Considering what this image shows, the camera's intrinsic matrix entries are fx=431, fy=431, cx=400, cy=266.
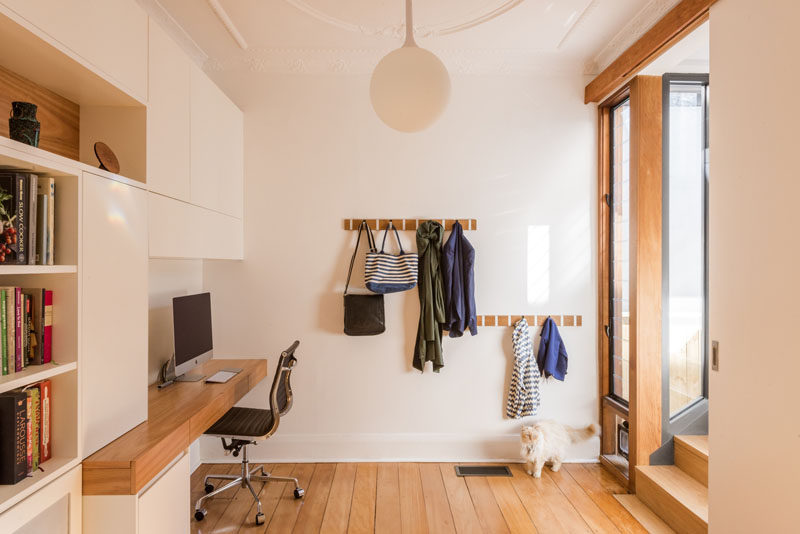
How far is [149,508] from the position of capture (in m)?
1.59

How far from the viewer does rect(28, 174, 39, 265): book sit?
1.34 m

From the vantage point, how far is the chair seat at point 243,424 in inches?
94.2

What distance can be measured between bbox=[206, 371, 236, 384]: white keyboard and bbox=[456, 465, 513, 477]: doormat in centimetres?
162

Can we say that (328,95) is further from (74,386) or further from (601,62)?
(74,386)

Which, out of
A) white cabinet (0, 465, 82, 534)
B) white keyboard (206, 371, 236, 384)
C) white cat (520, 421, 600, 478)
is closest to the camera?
white cabinet (0, 465, 82, 534)

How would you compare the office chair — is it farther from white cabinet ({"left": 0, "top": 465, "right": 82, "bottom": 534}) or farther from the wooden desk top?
white cabinet ({"left": 0, "top": 465, "right": 82, "bottom": 534})

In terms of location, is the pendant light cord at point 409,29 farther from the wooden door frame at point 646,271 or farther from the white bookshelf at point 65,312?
the wooden door frame at point 646,271

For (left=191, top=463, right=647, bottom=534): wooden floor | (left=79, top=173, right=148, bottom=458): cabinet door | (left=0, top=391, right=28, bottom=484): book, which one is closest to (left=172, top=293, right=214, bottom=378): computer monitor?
(left=79, top=173, right=148, bottom=458): cabinet door

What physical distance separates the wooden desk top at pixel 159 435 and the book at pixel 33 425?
0.16 m

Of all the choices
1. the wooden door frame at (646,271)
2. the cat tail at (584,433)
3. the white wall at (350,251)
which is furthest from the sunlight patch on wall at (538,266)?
the cat tail at (584,433)

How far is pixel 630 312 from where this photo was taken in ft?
8.83

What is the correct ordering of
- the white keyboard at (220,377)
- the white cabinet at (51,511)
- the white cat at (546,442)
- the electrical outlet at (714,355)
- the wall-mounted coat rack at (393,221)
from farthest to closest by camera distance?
the wall-mounted coat rack at (393,221)
the white cat at (546,442)
the white keyboard at (220,377)
the electrical outlet at (714,355)
the white cabinet at (51,511)

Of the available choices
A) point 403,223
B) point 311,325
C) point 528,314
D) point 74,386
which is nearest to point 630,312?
point 528,314

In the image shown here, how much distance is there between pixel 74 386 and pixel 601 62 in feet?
11.3
